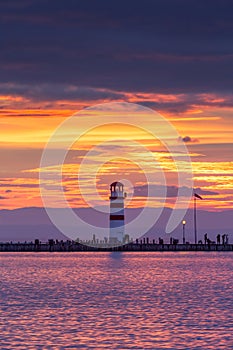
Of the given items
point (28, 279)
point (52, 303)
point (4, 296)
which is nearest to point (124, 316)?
point (52, 303)

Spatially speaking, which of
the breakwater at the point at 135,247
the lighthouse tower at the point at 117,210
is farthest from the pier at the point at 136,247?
the lighthouse tower at the point at 117,210

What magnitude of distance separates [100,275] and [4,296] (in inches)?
A: 1027

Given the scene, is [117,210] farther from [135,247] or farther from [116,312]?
[116,312]

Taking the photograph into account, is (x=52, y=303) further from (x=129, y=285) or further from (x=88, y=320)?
(x=129, y=285)

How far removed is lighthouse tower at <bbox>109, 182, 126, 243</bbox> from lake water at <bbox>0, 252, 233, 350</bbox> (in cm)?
3562

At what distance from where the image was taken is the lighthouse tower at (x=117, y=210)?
122 m

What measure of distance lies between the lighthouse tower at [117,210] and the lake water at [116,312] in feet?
117

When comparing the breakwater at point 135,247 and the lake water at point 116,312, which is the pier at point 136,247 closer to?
the breakwater at point 135,247

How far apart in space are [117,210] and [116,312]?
230ft

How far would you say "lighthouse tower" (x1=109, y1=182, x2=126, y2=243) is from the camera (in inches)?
4811

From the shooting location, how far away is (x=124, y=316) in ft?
164

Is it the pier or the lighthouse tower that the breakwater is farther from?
the lighthouse tower

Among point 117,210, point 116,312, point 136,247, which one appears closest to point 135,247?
point 136,247

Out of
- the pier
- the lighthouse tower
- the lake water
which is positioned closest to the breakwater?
the pier
